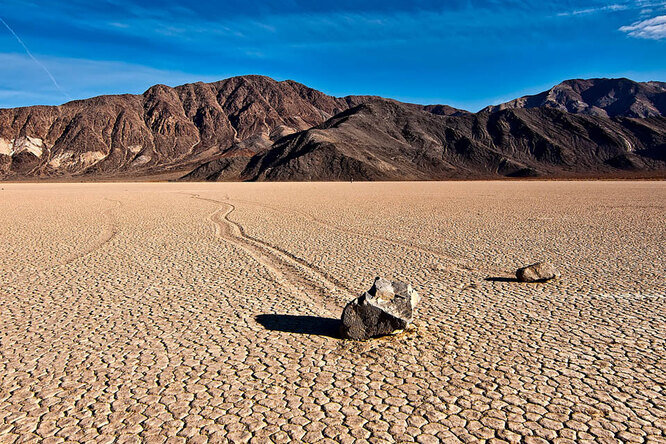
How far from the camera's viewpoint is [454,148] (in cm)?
10562

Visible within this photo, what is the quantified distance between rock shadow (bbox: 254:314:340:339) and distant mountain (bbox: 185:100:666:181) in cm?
7714

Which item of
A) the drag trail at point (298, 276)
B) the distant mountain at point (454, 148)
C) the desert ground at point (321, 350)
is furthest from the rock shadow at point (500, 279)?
the distant mountain at point (454, 148)

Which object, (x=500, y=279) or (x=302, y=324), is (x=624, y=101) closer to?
(x=500, y=279)

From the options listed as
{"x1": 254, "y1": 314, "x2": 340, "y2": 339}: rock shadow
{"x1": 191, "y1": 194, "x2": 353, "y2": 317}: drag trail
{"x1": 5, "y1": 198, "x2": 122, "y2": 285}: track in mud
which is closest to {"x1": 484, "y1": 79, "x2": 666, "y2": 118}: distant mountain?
{"x1": 5, "y1": 198, "x2": 122, "y2": 285}: track in mud

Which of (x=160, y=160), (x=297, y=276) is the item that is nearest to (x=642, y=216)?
(x=297, y=276)

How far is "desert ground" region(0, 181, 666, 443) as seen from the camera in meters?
3.62

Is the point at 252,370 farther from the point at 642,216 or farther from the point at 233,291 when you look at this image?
the point at 642,216

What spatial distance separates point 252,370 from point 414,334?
80.3 inches

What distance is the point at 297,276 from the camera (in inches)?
338

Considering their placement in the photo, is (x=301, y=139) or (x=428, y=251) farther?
(x=301, y=139)

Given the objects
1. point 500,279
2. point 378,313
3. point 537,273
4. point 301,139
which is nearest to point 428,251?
point 500,279

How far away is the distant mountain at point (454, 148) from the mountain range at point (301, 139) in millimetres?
279

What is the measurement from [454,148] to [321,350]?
10630 centimetres

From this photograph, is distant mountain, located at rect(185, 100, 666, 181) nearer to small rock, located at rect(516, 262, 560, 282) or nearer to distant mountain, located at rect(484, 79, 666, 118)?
distant mountain, located at rect(484, 79, 666, 118)
